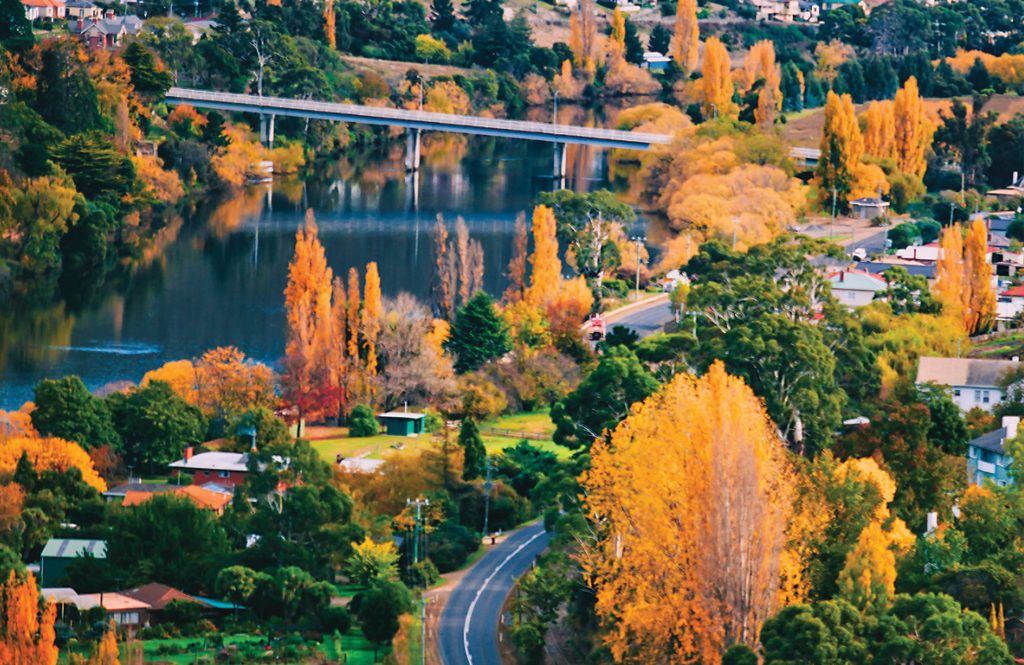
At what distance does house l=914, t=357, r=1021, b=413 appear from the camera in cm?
5619

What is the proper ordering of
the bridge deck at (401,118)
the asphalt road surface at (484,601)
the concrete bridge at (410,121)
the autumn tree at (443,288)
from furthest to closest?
1. the bridge deck at (401,118)
2. the concrete bridge at (410,121)
3. the autumn tree at (443,288)
4. the asphalt road surface at (484,601)

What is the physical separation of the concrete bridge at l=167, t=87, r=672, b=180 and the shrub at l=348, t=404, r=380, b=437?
4849 centimetres

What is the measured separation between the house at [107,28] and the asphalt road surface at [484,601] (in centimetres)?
6373

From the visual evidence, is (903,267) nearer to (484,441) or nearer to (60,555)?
(484,441)

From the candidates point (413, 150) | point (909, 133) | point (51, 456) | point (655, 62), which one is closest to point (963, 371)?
point (51, 456)

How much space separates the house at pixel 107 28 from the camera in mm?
113062

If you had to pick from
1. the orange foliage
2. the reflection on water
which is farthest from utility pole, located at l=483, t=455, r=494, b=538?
the reflection on water

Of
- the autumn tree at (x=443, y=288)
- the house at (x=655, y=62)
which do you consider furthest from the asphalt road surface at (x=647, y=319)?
the house at (x=655, y=62)

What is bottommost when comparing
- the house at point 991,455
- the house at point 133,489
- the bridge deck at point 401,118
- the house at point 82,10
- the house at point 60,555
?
the house at point 60,555

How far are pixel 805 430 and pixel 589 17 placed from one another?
90962 mm

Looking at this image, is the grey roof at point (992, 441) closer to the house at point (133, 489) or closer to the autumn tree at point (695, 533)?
the autumn tree at point (695, 533)

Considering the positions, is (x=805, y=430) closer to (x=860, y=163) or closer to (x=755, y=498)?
(x=755, y=498)

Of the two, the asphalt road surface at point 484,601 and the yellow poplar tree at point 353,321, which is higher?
the yellow poplar tree at point 353,321

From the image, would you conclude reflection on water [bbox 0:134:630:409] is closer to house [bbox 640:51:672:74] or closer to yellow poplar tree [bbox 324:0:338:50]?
yellow poplar tree [bbox 324:0:338:50]
